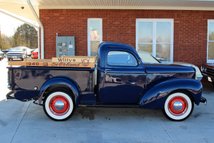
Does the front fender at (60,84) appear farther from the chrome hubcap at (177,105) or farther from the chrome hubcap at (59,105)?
the chrome hubcap at (177,105)

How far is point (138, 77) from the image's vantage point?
6488mm

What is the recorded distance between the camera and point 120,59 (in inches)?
262

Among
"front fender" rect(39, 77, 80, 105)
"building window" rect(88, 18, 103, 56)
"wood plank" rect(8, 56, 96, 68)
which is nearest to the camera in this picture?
"front fender" rect(39, 77, 80, 105)

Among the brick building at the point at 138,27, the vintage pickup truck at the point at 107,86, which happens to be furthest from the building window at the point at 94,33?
the vintage pickup truck at the point at 107,86

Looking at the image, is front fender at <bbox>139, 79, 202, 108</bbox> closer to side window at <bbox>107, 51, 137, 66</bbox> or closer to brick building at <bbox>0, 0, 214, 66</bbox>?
side window at <bbox>107, 51, 137, 66</bbox>

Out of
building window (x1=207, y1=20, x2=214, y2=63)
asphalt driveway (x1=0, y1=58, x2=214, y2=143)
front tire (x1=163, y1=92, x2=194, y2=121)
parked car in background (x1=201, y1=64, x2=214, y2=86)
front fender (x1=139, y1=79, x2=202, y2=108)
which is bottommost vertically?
asphalt driveway (x1=0, y1=58, x2=214, y2=143)

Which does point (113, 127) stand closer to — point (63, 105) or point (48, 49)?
point (63, 105)

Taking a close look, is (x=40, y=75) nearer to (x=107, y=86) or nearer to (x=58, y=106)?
(x=58, y=106)

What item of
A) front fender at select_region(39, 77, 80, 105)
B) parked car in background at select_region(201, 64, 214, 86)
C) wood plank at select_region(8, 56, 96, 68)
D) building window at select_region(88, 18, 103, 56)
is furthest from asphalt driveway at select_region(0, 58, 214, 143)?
building window at select_region(88, 18, 103, 56)

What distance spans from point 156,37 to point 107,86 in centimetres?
522

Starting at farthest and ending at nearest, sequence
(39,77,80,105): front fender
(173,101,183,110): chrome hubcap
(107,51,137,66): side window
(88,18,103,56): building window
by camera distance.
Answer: (88,18,103,56): building window
(107,51,137,66): side window
(173,101,183,110): chrome hubcap
(39,77,80,105): front fender

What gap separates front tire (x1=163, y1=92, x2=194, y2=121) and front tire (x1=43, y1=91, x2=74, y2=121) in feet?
7.33

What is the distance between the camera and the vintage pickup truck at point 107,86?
6.31 m

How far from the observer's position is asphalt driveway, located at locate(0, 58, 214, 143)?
527 centimetres
